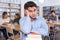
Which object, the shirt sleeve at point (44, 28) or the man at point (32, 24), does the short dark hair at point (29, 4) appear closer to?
the man at point (32, 24)

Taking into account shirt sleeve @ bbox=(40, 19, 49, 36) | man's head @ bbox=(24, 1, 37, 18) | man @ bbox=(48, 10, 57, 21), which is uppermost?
man's head @ bbox=(24, 1, 37, 18)

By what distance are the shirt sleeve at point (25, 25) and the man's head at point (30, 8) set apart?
45mm

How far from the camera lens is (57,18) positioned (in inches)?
46.9

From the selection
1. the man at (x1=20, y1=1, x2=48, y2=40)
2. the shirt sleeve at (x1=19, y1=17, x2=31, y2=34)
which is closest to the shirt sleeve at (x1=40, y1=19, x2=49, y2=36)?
the man at (x1=20, y1=1, x2=48, y2=40)

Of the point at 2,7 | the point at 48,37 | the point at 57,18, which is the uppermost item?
the point at 2,7

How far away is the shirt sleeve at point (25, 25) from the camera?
3.91 feet

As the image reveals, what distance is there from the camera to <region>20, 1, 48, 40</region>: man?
1.19 meters

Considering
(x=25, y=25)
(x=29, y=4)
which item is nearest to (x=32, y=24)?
(x=25, y=25)

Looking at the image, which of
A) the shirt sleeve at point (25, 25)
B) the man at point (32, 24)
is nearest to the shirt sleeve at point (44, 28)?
the man at point (32, 24)

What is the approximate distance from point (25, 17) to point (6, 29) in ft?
0.61

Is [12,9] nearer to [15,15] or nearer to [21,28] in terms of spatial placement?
[15,15]

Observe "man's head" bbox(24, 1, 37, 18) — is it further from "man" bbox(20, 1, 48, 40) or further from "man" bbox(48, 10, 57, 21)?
"man" bbox(48, 10, 57, 21)

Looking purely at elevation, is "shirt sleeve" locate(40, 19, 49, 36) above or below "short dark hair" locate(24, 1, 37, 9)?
below

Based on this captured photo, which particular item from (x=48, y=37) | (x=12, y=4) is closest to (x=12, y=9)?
(x=12, y=4)
